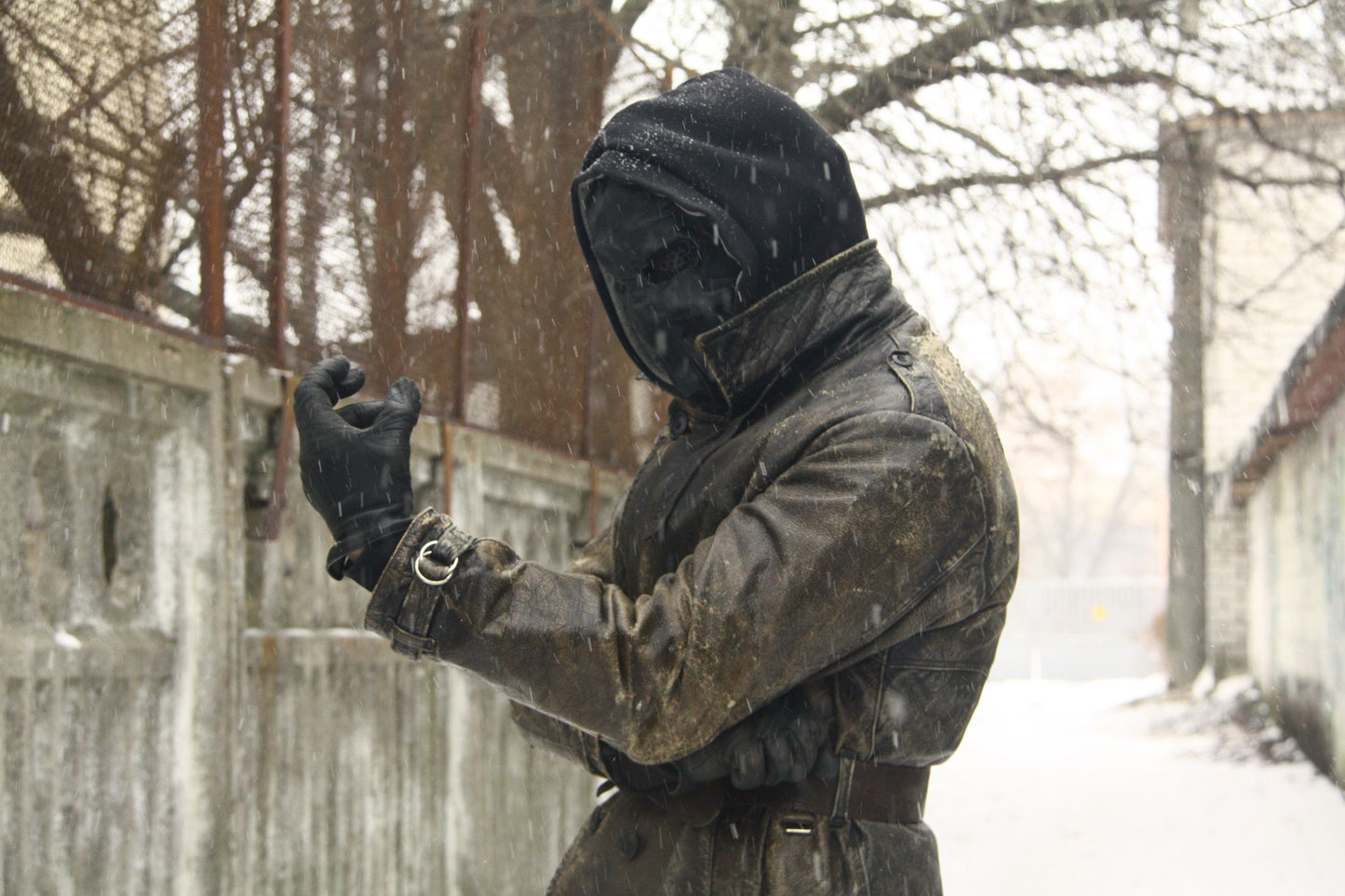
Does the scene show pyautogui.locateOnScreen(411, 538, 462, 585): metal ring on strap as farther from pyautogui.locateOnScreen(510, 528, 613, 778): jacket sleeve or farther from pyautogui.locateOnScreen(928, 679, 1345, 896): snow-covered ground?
pyautogui.locateOnScreen(928, 679, 1345, 896): snow-covered ground

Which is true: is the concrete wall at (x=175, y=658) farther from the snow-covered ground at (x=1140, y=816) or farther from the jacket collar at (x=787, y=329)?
the snow-covered ground at (x=1140, y=816)

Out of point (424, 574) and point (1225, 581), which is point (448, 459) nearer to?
point (424, 574)

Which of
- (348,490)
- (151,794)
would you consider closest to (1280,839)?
(151,794)

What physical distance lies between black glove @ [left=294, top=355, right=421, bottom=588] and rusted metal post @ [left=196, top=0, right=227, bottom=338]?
173 cm

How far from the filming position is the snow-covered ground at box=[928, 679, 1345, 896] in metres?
7.75

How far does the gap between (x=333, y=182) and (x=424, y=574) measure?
2595mm

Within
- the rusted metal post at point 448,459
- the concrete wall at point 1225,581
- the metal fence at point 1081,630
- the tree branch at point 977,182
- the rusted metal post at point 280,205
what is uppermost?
the tree branch at point 977,182

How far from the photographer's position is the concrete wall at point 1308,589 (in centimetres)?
934

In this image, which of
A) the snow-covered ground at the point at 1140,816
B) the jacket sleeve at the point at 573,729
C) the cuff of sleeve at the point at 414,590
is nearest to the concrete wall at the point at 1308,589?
the snow-covered ground at the point at 1140,816

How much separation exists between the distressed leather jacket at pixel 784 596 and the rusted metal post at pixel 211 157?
5.76 ft

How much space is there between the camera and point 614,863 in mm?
2133

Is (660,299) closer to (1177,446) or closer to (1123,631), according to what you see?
(1177,446)

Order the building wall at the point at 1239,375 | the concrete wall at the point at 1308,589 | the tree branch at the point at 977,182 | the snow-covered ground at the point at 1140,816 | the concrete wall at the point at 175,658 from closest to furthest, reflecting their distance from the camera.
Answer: the concrete wall at the point at 175,658 < the snow-covered ground at the point at 1140,816 < the concrete wall at the point at 1308,589 < the tree branch at the point at 977,182 < the building wall at the point at 1239,375

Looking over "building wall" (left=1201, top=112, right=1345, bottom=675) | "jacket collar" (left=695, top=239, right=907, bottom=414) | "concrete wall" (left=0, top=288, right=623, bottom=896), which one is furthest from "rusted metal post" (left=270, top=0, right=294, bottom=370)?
"building wall" (left=1201, top=112, right=1345, bottom=675)
